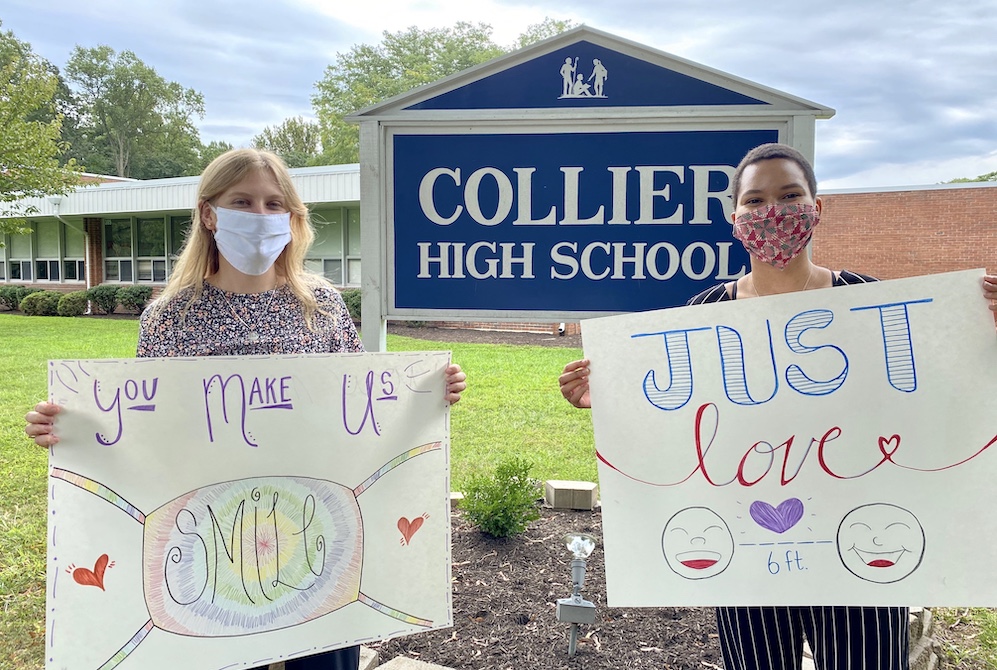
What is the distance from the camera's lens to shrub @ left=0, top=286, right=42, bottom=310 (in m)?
20.5

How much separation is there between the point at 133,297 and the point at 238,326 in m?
18.8

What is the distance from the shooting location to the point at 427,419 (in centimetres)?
187

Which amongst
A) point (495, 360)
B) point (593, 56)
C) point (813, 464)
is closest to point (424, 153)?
point (593, 56)

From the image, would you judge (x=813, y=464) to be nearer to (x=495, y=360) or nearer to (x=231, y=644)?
(x=231, y=644)

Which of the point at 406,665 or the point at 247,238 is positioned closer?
the point at 247,238

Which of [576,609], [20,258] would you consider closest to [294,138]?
[20,258]

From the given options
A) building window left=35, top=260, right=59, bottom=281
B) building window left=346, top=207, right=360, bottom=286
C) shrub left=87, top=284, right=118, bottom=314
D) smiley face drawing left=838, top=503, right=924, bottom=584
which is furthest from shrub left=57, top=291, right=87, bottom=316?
smiley face drawing left=838, top=503, right=924, bottom=584

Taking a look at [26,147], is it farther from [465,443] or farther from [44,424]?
[44,424]

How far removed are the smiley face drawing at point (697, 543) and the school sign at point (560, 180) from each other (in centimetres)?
91

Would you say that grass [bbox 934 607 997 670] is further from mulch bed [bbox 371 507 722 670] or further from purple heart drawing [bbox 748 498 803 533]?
purple heart drawing [bbox 748 498 803 533]

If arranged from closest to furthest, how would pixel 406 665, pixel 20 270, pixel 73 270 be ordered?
1. pixel 406 665
2. pixel 73 270
3. pixel 20 270

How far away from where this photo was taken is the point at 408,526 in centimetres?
184

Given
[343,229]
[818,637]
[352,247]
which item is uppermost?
[343,229]

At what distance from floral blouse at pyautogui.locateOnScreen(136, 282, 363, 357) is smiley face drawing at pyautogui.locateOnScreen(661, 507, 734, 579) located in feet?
3.37
